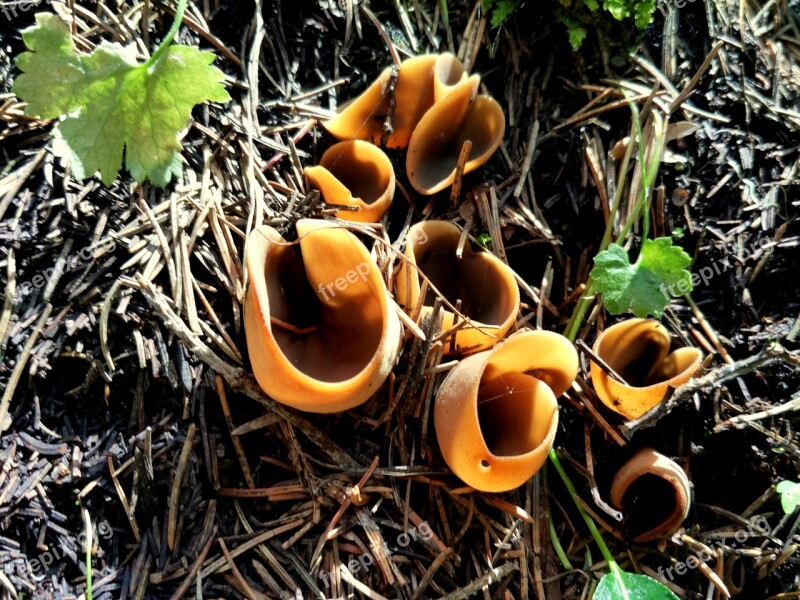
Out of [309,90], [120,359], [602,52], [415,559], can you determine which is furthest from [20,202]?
[602,52]

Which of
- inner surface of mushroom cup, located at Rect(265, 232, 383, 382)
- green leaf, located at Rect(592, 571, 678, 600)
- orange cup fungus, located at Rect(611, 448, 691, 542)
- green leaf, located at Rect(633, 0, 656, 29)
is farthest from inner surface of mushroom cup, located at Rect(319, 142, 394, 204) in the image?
green leaf, located at Rect(592, 571, 678, 600)

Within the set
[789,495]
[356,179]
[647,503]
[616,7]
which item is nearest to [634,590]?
[647,503]

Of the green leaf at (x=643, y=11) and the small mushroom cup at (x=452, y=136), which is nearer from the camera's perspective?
the small mushroom cup at (x=452, y=136)

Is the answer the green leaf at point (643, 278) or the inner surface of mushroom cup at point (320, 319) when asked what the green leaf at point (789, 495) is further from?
the inner surface of mushroom cup at point (320, 319)

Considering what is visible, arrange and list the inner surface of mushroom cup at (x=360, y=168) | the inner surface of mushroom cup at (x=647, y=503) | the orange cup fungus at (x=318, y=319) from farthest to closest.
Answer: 1. the inner surface of mushroom cup at (x=360, y=168)
2. the inner surface of mushroom cup at (x=647, y=503)
3. the orange cup fungus at (x=318, y=319)

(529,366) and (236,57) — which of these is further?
(236,57)

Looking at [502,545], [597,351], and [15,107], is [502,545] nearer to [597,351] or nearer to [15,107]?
[597,351]

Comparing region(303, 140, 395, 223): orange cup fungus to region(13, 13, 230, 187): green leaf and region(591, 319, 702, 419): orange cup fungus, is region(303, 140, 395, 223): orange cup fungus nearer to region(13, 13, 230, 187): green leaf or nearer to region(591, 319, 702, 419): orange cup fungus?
region(13, 13, 230, 187): green leaf

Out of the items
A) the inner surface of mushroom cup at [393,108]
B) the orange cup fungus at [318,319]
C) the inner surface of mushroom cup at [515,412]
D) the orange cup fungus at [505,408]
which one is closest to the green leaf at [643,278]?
the orange cup fungus at [505,408]
